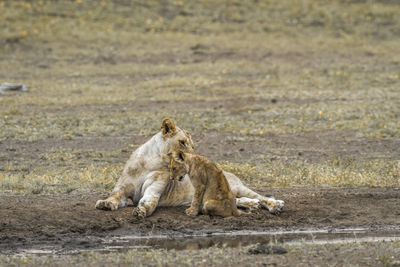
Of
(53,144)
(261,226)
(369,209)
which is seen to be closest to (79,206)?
(261,226)

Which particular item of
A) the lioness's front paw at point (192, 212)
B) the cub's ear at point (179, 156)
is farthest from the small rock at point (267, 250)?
the cub's ear at point (179, 156)

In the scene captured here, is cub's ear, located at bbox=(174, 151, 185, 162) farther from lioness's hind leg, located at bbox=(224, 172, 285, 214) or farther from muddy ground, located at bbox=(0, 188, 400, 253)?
lioness's hind leg, located at bbox=(224, 172, 285, 214)

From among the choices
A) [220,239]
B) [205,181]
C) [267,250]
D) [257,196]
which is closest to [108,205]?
[205,181]

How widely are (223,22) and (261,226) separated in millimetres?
22570

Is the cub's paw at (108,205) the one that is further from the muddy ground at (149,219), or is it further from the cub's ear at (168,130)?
the cub's ear at (168,130)

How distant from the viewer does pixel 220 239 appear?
26.0ft

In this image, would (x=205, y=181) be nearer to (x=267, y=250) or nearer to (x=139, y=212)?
(x=139, y=212)

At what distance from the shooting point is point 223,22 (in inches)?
1187

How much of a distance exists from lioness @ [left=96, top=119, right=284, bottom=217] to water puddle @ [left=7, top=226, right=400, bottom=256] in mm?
610

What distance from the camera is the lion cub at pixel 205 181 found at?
817 cm

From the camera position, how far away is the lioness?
8492 millimetres

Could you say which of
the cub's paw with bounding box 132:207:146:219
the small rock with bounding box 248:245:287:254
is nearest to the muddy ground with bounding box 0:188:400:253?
the cub's paw with bounding box 132:207:146:219

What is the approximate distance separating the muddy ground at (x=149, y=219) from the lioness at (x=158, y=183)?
5.2 inches

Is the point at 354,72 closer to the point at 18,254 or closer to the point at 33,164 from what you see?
the point at 33,164
